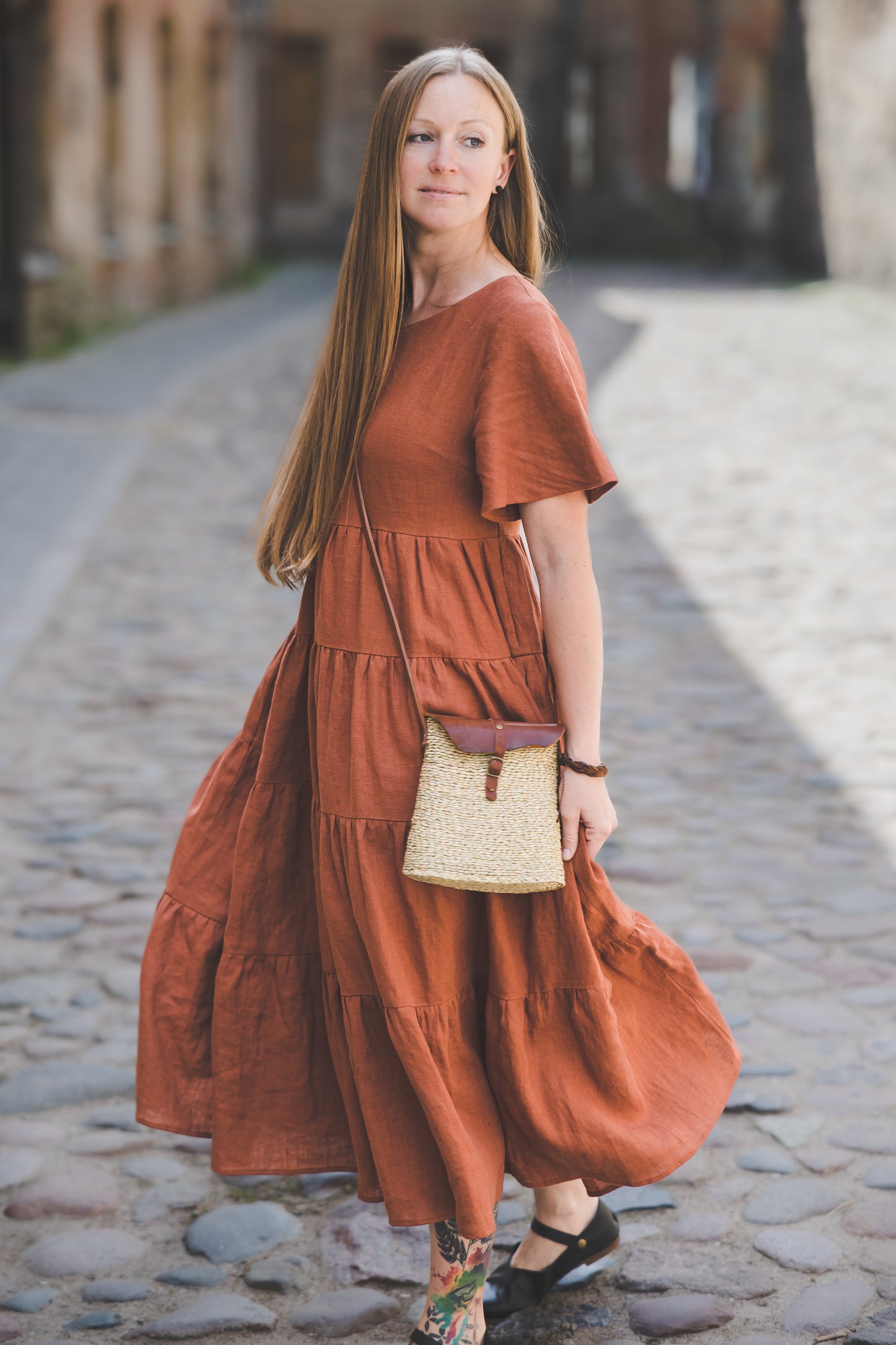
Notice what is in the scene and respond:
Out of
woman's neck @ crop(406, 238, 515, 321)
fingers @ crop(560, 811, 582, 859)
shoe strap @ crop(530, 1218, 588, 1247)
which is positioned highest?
woman's neck @ crop(406, 238, 515, 321)

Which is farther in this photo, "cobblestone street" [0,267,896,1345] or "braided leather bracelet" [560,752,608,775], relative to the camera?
"cobblestone street" [0,267,896,1345]

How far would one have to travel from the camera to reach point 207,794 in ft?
8.03

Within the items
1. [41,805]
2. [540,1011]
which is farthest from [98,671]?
[540,1011]

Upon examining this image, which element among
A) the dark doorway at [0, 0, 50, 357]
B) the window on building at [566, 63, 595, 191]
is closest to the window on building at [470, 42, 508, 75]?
the window on building at [566, 63, 595, 191]

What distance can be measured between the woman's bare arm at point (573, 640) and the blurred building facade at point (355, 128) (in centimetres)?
1254

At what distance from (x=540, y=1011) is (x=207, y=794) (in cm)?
62

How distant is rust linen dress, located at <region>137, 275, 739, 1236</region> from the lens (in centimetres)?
214

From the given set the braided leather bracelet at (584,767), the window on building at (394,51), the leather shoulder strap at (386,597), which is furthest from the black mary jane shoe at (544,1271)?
the window on building at (394,51)

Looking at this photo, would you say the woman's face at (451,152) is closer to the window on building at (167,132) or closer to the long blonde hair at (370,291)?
the long blonde hair at (370,291)

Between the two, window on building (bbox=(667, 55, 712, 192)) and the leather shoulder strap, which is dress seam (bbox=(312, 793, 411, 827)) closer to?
the leather shoulder strap

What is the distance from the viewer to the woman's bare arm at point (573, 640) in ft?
7.07

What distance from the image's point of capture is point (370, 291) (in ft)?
7.27

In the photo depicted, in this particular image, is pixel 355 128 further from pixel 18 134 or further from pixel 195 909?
pixel 195 909

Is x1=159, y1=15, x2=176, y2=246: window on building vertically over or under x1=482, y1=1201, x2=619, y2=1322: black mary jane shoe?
over
